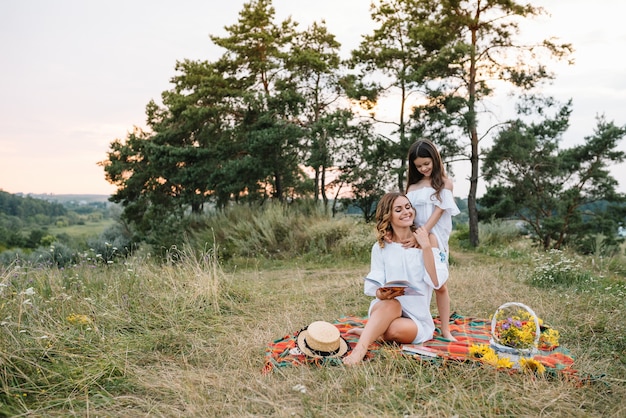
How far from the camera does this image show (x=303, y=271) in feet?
27.8

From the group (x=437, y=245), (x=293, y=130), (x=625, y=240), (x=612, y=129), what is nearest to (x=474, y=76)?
(x=612, y=129)

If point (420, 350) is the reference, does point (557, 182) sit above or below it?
above

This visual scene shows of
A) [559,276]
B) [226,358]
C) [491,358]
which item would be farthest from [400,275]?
[559,276]

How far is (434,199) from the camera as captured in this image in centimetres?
387

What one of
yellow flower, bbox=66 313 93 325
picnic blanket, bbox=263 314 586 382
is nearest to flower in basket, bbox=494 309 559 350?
picnic blanket, bbox=263 314 586 382

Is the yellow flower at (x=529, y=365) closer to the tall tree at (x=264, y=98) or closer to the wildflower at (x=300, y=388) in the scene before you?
the wildflower at (x=300, y=388)

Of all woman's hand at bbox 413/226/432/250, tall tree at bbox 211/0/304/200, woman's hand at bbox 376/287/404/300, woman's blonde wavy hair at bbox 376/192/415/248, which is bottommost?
woman's hand at bbox 376/287/404/300

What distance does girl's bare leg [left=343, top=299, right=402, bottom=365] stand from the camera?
334 centimetres

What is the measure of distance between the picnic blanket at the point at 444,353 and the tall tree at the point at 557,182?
31.6ft

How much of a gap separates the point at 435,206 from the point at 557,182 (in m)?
11.1

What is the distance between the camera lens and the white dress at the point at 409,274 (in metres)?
3.57

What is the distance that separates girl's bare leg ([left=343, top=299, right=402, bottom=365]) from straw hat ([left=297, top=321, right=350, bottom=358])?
111 mm

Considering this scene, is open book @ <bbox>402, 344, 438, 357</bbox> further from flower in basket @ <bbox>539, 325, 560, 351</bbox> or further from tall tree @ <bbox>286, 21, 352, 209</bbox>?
tall tree @ <bbox>286, 21, 352, 209</bbox>

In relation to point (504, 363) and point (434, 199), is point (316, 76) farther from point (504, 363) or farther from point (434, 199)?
point (504, 363)
